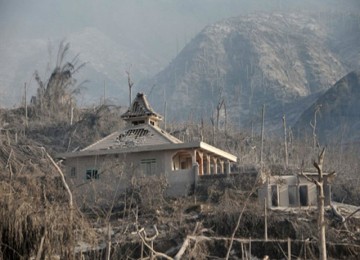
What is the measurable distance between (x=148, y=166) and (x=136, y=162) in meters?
0.68

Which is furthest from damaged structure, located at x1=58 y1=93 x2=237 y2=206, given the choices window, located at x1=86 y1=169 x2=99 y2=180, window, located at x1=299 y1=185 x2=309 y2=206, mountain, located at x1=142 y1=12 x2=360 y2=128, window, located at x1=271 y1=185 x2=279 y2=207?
mountain, located at x1=142 y1=12 x2=360 y2=128

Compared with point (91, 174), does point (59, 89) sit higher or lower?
higher

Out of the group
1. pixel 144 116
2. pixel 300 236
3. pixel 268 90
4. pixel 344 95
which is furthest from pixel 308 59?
pixel 300 236

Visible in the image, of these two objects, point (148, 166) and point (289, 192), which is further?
point (148, 166)

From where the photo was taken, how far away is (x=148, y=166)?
3400 centimetres

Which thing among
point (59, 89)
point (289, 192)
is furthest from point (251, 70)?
point (289, 192)

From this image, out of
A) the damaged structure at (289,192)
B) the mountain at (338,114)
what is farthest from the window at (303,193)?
the mountain at (338,114)

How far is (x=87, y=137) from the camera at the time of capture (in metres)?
51.1

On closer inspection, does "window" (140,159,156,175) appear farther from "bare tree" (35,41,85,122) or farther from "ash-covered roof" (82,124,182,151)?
"bare tree" (35,41,85,122)

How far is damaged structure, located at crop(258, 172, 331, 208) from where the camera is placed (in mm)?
31073

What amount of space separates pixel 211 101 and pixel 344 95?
29.8 meters

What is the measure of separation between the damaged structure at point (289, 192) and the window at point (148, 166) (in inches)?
233

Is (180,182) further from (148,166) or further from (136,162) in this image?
(136,162)

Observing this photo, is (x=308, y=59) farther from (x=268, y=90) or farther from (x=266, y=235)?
(x=266, y=235)
